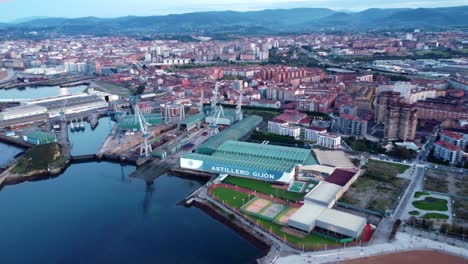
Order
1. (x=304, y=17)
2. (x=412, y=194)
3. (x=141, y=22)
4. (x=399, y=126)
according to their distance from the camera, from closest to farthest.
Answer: (x=412, y=194)
(x=399, y=126)
(x=141, y=22)
(x=304, y=17)

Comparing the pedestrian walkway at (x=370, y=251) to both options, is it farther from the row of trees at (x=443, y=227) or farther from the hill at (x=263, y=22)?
the hill at (x=263, y=22)

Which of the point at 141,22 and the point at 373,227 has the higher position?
the point at 141,22

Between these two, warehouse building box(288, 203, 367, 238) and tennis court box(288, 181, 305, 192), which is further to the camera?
tennis court box(288, 181, 305, 192)

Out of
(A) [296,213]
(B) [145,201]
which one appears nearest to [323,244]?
(A) [296,213]

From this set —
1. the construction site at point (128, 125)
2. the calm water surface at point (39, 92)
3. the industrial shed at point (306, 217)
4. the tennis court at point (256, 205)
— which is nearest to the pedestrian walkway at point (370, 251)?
the industrial shed at point (306, 217)

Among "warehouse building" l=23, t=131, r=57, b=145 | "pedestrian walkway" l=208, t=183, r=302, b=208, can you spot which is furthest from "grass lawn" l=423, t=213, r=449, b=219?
"warehouse building" l=23, t=131, r=57, b=145

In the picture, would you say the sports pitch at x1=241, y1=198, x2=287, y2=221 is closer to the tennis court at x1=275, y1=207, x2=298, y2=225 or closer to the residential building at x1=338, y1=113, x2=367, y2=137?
the tennis court at x1=275, y1=207, x2=298, y2=225

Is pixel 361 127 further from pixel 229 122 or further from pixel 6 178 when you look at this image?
pixel 6 178
